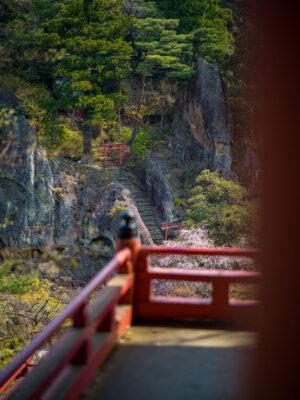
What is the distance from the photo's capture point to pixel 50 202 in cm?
1856

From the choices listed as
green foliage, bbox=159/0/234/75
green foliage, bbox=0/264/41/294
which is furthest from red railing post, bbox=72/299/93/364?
green foliage, bbox=159/0/234/75

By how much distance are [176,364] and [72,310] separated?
0.89 m

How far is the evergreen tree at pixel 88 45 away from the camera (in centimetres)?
1914

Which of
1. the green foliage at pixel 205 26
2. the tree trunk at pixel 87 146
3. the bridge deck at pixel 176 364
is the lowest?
the bridge deck at pixel 176 364

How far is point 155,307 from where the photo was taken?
3.65 m

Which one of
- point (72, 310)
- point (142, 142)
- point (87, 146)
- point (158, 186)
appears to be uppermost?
point (142, 142)

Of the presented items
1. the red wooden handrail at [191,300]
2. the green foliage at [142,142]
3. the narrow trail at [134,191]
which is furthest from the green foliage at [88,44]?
the red wooden handrail at [191,300]

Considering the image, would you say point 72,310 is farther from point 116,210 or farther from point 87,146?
point 87,146

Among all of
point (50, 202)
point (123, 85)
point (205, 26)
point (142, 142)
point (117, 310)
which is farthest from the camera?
point (123, 85)

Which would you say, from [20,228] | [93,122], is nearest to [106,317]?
[20,228]

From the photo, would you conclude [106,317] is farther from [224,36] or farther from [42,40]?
[224,36]

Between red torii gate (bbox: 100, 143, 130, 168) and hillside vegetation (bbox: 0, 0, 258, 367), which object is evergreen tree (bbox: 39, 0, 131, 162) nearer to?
hillside vegetation (bbox: 0, 0, 258, 367)

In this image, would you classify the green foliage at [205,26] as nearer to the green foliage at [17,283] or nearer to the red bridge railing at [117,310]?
the green foliage at [17,283]

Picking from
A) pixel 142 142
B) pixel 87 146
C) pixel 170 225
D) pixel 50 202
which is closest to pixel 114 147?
pixel 142 142
